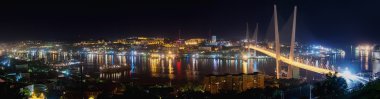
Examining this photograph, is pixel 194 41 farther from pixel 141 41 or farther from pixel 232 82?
pixel 232 82

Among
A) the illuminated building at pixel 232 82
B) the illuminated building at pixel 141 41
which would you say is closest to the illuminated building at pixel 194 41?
the illuminated building at pixel 141 41

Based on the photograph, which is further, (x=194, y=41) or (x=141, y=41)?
(x=141, y=41)

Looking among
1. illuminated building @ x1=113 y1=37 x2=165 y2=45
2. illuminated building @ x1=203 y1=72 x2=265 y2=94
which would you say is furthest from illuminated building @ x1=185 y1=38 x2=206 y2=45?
illuminated building @ x1=203 y1=72 x2=265 y2=94

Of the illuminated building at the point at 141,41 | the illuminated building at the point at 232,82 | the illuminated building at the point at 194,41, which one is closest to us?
the illuminated building at the point at 232,82

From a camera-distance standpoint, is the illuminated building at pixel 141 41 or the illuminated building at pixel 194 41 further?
the illuminated building at pixel 141 41

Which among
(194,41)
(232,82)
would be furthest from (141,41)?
(232,82)

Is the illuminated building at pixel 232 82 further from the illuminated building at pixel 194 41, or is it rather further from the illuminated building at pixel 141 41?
the illuminated building at pixel 141 41

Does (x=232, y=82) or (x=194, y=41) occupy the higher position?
(x=194, y=41)

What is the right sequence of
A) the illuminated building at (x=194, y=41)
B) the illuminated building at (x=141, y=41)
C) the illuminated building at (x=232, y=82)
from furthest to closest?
the illuminated building at (x=141, y=41), the illuminated building at (x=194, y=41), the illuminated building at (x=232, y=82)

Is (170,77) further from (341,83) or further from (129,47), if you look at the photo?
(129,47)

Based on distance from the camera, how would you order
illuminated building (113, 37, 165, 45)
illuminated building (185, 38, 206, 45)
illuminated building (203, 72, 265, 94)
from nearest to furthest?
illuminated building (203, 72, 265, 94) → illuminated building (185, 38, 206, 45) → illuminated building (113, 37, 165, 45)

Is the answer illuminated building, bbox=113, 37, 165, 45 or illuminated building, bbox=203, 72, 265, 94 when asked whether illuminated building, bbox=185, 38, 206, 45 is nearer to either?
illuminated building, bbox=113, 37, 165, 45
